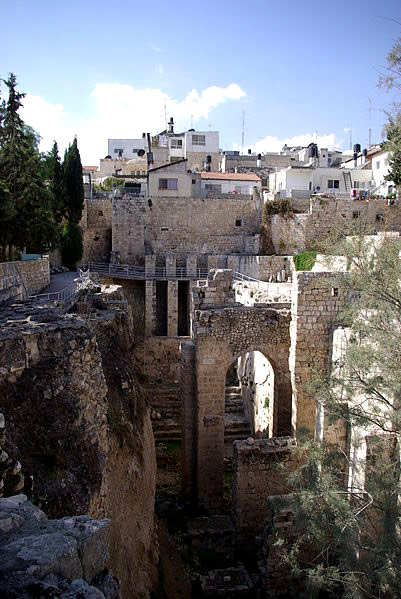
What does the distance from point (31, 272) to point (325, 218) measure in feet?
63.1

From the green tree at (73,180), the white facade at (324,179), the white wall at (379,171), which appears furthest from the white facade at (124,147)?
the white wall at (379,171)

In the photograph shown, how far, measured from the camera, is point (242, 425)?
17.8m

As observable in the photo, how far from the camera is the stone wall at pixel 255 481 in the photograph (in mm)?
11258

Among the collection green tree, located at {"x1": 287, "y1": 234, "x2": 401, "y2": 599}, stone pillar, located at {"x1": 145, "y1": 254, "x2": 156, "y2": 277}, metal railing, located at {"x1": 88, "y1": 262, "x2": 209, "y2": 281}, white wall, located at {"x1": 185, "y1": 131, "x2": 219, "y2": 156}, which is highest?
white wall, located at {"x1": 185, "y1": 131, "x2": 219, "y2": 156}

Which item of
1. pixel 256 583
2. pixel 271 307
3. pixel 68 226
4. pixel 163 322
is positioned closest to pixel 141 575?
pixel 256 583

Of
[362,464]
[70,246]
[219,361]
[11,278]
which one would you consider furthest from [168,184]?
[362,464]

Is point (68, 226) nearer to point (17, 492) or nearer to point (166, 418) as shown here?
point (166, 418)

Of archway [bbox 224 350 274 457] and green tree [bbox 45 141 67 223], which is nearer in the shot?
archway [bbox 224 350 274 457]

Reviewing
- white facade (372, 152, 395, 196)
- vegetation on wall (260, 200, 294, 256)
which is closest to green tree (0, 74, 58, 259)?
vegetation on wall (260, 200, 294, 256)

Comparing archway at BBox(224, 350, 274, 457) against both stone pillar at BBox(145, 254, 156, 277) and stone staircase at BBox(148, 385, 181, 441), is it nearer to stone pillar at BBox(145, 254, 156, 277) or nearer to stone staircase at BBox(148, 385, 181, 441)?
stone staircase at BBox(148, 385, 181, 441)

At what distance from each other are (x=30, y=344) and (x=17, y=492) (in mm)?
2104

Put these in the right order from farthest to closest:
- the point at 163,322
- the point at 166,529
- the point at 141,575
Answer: the point at 163,322 < the point at 166,529 < the point at 141,575

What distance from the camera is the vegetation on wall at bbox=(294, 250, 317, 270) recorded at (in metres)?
26.9

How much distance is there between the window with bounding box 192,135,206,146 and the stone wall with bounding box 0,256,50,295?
3106cm
